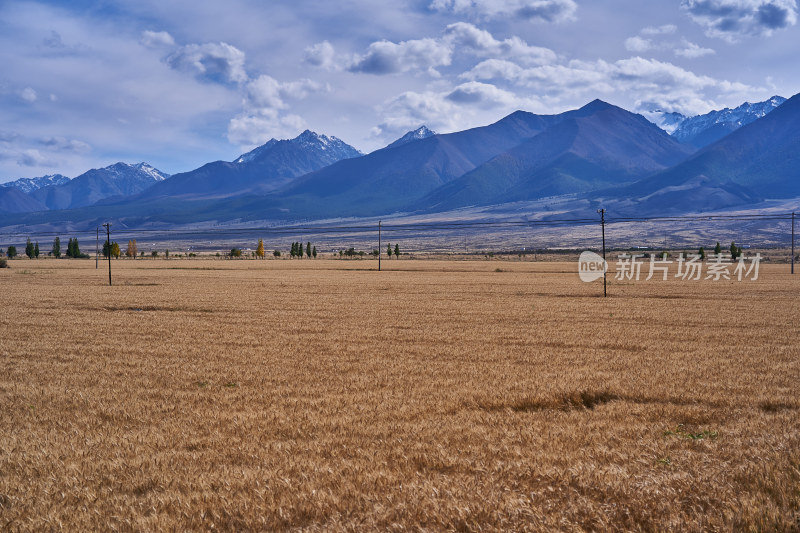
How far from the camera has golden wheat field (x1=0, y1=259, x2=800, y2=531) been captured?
7633 mm

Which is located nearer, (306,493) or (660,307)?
(306,493)

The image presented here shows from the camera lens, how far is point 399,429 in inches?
438

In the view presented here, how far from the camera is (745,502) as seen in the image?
7461 millimetres

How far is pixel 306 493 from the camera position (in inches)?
322

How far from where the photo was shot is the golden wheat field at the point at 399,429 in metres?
7.63

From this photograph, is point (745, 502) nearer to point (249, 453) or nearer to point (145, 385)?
point (249, 453)

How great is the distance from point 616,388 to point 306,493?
370 inches

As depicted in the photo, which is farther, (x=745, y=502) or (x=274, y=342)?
(x=274, y=342)

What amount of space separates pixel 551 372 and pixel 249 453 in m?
9.82

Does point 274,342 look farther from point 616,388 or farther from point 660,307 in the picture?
point 660,307

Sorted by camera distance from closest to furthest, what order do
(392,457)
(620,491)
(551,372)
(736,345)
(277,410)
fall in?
(620,491) < (392,457) < (277,410) < (551,372) < (736,345)

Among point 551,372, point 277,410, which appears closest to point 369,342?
point 551,372

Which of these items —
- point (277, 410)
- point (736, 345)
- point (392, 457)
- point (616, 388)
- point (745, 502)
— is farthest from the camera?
point (736, 345)

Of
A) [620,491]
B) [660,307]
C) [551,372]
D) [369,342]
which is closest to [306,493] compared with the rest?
[620,491]
